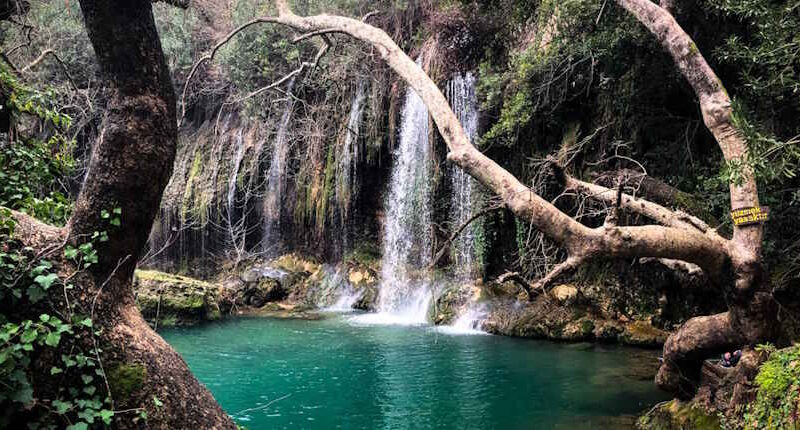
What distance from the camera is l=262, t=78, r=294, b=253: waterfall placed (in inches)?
706

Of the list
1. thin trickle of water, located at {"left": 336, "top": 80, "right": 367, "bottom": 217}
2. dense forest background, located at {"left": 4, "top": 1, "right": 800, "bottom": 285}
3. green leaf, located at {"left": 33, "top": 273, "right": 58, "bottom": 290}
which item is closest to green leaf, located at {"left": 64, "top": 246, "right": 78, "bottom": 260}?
green leaf, located at {"left": 33, "top": 273, "right": 58, "bottom": 290}

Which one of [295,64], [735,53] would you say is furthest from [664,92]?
[295,64]

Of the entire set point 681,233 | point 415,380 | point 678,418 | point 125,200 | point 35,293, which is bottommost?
point 415,380

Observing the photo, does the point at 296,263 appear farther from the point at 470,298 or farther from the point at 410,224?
the point at 470,298

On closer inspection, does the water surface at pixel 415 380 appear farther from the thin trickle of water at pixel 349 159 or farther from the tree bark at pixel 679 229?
the thin trickle of water at pixel 349 159

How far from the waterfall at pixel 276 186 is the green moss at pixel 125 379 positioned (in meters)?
15.2

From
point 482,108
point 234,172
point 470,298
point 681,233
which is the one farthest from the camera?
point 234,172

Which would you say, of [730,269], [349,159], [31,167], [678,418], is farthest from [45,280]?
[349,159]

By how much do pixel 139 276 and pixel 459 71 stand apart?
9.67 metres

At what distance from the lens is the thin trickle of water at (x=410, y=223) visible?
1462 cm

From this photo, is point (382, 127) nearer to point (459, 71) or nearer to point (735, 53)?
point (459, 71)

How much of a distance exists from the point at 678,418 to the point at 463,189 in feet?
30.5

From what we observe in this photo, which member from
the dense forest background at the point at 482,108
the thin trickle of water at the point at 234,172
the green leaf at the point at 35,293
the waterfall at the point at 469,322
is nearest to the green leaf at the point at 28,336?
the green leaf at the point at 35,293

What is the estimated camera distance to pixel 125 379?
2812 mm
